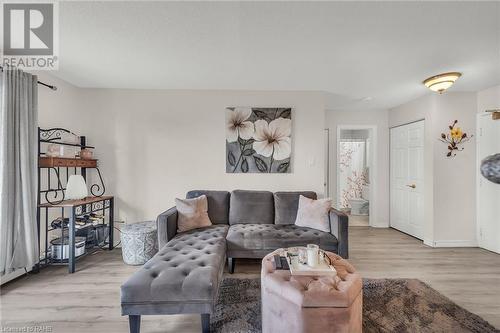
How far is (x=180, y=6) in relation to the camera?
5.53ft

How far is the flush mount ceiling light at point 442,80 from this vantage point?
9.00 feet

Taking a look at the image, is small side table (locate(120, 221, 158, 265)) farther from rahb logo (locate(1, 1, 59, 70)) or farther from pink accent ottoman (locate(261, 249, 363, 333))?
rahb logo (locate(1, 1, 59, 70))

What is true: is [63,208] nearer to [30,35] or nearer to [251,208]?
[30,35]

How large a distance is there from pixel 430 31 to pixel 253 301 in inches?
110

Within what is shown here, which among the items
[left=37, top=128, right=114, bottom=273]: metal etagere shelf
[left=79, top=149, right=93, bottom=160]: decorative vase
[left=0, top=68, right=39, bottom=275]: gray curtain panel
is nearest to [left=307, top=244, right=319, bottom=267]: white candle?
[left=37, top=128, right=114, bottom=273]: metal etagere shelf

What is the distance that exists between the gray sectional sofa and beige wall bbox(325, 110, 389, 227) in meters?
1.91

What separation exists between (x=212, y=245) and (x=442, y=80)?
130 inches

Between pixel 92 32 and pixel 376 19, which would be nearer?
pixel 376 19

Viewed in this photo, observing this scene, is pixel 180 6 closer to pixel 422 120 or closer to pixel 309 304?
pixel 309 304

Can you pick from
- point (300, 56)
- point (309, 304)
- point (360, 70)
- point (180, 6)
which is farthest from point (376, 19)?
point (309, 304)

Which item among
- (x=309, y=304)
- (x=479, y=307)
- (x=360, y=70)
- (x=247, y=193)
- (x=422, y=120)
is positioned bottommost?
(x=479, y=307)

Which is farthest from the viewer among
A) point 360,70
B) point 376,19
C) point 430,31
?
point 360,70

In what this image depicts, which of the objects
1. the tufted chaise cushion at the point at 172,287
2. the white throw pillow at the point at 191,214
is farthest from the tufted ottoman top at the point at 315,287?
the white throw pillow at the point at 191,214

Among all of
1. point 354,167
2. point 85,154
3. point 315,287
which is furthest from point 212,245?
point 354,167
